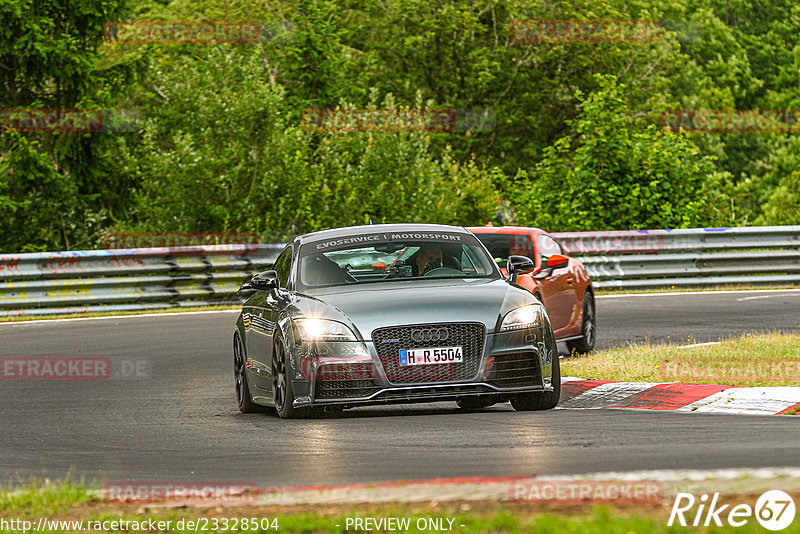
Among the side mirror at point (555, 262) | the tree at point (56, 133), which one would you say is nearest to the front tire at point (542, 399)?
the side mirror at point (555, 262)

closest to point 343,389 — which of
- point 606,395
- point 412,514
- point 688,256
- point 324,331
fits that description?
point 324,331

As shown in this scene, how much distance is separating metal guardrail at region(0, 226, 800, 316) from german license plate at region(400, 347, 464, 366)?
44.2 feet

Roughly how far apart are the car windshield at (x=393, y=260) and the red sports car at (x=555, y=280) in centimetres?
330

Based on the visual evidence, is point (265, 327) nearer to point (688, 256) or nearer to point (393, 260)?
point (393, 260)

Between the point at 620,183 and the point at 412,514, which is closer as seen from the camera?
the point at 412,514

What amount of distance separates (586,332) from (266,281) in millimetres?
5534

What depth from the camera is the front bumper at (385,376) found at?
34.0ft

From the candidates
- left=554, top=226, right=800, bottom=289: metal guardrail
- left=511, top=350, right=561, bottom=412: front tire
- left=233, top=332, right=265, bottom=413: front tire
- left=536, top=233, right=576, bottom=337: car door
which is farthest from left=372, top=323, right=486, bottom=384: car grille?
left=554, top=226, right=800, bottom=289: metal guardrail

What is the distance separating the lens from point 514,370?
1056cm

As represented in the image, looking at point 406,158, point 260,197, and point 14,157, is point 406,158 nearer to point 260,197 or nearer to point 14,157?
point 260,197

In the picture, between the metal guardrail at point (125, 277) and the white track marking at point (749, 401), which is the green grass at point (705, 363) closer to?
the white track marking at point (749, 401)

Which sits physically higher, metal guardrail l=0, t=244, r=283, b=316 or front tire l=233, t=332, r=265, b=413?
front tire l=233, t=332, r=265, b=413

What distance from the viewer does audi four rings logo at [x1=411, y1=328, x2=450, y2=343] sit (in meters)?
10.4

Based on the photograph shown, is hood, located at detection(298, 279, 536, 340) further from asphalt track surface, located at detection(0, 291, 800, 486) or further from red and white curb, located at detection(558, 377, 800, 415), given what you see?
red and white curb, located at detection(558, 377, 800, 415)
